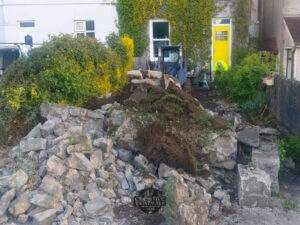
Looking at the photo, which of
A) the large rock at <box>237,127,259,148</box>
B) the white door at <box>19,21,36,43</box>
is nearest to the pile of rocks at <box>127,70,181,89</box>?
the large rock at <box>237,127,259,148</box>

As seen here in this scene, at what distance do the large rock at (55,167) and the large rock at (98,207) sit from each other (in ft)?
2.39

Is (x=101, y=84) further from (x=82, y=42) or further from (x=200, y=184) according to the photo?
(x=200, y=184)

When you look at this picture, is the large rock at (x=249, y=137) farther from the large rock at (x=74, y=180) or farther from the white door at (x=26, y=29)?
the white door at (x=26, y=29)

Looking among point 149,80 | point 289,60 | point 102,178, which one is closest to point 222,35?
point 289,60

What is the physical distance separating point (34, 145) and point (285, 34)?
36.8 ft

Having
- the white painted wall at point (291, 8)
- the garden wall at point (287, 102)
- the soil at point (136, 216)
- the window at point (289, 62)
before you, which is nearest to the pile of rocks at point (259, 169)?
the garden wall at point (287, 102)

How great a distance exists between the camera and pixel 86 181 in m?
5.47

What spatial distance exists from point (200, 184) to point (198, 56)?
10809mm

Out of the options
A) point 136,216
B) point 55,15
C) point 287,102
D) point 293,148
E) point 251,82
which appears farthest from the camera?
point 55,15

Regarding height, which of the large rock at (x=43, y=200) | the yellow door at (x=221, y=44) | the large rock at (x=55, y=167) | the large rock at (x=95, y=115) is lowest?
the large rock at (x=43, y=200)

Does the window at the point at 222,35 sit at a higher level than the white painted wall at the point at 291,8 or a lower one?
lower

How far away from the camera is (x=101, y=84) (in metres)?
9.18

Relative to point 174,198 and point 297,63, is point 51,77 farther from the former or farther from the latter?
point 297,63

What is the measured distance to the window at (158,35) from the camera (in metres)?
16.1
